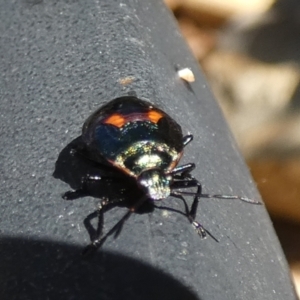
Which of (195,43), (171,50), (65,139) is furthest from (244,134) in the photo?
(65,139)

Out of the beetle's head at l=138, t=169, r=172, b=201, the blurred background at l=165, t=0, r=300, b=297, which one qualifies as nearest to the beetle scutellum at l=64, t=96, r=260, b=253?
the beetle's head at l=138, t=169, r=172, b=201

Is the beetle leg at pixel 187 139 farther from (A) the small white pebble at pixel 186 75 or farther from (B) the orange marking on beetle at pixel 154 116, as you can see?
(A) the small white pebble at pixel 186 75

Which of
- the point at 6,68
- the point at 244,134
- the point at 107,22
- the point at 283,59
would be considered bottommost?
the point at 244,134

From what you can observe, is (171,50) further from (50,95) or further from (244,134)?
(244,134)

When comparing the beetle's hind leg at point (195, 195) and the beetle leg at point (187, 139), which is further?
the beetle leg at point (187, 139)

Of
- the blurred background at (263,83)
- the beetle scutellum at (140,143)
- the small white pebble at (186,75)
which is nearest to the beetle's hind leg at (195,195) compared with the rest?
the beetle scutellum at (140,143)

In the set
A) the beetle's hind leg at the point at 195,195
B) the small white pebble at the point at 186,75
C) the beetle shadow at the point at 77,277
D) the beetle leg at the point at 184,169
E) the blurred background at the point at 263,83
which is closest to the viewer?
the beetle shadow at the point at 77,277

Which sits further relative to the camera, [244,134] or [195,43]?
[195,43]
